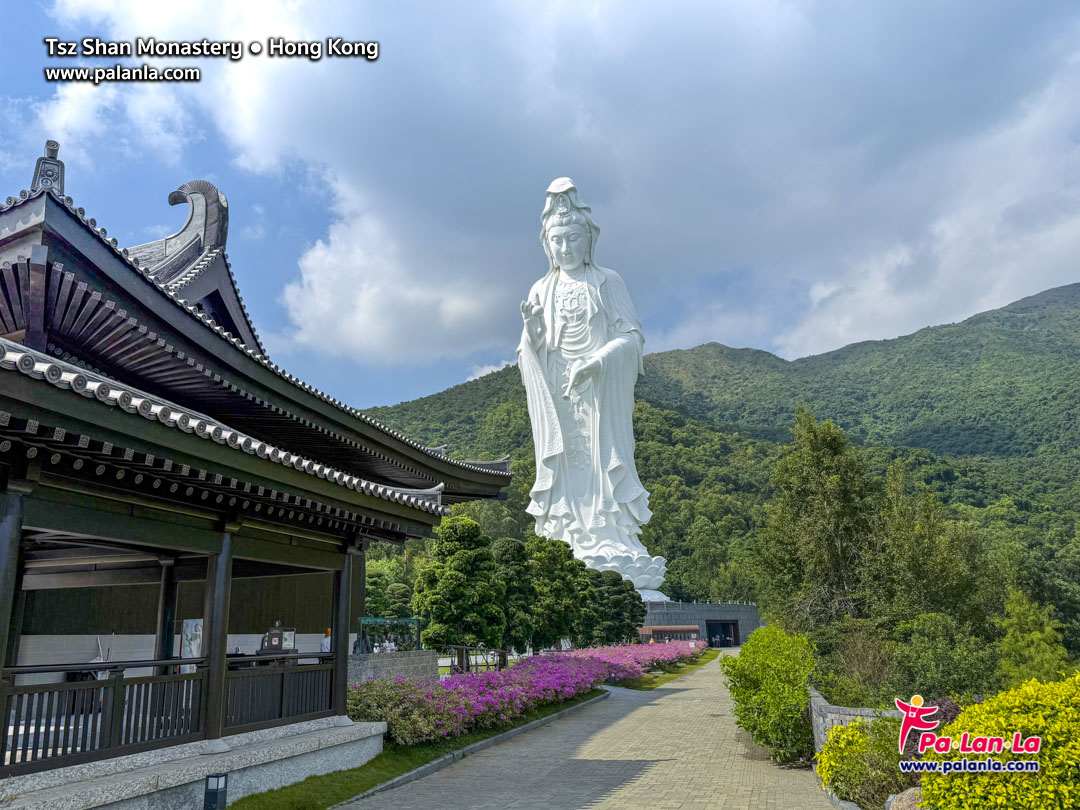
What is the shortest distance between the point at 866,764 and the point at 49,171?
904 cm

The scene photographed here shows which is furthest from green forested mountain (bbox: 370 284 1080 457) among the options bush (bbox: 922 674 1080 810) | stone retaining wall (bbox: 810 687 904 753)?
bush (bbox: 922 674 1080 810)

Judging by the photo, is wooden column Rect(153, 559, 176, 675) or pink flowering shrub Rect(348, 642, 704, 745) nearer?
wooden column Rect(153, 559, 176, 675)

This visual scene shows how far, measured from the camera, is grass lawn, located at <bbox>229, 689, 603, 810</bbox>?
300 inches

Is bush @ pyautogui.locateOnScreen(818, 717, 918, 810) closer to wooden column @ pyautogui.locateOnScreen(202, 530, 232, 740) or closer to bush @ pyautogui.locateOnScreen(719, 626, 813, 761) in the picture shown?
bush @ pyautogui.locateOnScreen(719, 626, 813, 761)

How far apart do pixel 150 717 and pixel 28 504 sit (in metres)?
2.27

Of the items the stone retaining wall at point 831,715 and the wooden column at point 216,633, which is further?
the stone retaining wall at point 831,715

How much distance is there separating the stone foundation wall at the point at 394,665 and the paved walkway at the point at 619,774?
1.95m

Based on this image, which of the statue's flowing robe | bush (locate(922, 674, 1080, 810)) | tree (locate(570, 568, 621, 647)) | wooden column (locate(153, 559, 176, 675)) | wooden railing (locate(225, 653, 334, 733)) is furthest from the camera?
the statue's flowing robe

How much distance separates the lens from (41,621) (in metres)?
12.6

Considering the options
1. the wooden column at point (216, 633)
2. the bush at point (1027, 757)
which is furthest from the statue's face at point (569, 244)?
the bush at point (1027, 757)

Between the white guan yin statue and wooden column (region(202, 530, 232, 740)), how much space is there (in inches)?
1125

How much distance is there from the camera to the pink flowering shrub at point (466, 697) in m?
10.5

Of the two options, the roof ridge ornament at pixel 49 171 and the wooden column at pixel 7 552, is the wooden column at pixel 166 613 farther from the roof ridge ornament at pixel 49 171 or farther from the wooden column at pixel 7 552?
the roof ridge ornament at pixel 49 171

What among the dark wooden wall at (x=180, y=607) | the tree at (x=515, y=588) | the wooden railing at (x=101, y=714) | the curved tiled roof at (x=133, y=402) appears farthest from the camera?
the tree at (x=515, y=588)
